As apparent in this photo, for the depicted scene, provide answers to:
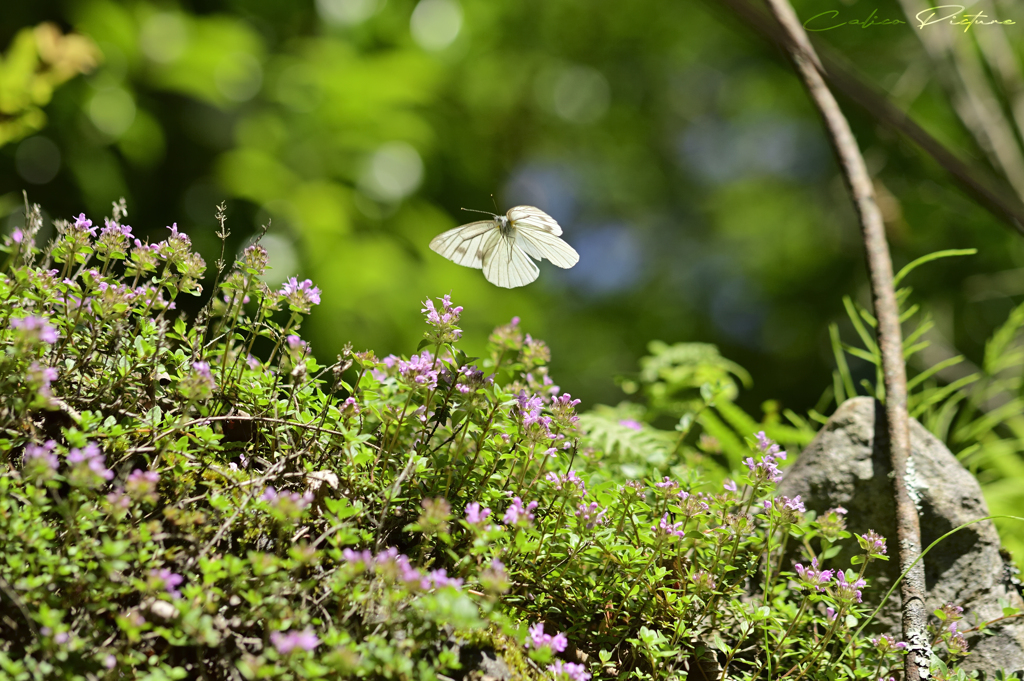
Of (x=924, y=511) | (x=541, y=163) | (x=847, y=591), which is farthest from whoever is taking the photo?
(x=541, y=163)

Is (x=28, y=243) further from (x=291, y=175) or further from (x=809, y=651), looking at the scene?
(x=291, y=175)

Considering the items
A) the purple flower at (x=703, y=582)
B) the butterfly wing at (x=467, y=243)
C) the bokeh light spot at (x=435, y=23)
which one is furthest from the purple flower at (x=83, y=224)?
the bokeh light spot at (x=435, y=23)

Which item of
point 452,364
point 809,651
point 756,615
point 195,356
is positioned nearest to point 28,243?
point 195,356

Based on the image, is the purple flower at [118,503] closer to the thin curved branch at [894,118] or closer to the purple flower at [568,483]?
the purple flower at [568,483]

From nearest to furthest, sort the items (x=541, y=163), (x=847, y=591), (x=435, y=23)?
(x=847, y=591) < (x=435, y=23) < (x=541, y=163)

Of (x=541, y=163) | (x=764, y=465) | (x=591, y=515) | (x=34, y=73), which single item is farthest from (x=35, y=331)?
(x=541, y=163)

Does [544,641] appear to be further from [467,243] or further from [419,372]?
[467,243]
